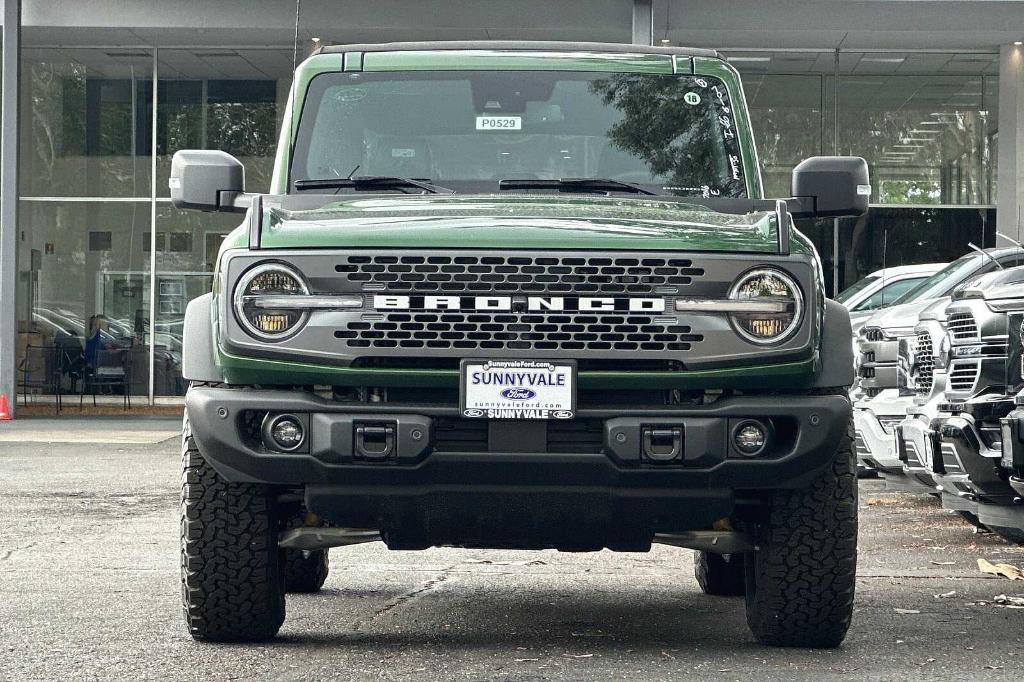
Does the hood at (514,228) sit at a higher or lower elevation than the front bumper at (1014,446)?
higher

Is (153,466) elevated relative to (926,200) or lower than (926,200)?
lower

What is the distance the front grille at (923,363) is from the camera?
8.48m

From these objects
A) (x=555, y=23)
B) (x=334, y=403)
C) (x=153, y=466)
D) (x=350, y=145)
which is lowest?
(x=153, y=466)

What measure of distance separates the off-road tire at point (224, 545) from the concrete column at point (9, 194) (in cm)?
1649

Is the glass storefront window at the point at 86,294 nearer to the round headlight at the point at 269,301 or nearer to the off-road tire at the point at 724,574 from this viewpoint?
the off-road tire at the point at 724,574

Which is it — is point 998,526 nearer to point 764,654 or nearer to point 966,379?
point 966,379

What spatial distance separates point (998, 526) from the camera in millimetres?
6762

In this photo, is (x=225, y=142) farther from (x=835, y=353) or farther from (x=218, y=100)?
(x=835, y=353)

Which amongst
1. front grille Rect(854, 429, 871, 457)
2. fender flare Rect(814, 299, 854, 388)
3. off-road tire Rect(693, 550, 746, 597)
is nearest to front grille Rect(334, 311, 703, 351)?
fender flare Rect(814, 299, 854, 388)

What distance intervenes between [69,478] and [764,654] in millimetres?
8801

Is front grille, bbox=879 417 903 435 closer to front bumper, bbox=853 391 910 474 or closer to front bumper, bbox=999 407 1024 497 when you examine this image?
front bumper, bbox=853 391 910 474

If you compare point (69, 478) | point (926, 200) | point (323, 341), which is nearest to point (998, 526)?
point (323, 341)

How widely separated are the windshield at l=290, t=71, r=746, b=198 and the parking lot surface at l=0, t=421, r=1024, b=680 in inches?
67.7

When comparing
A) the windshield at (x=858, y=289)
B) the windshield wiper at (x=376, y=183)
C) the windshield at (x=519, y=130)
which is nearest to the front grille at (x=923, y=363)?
the windshield at (x=519, y=130)
